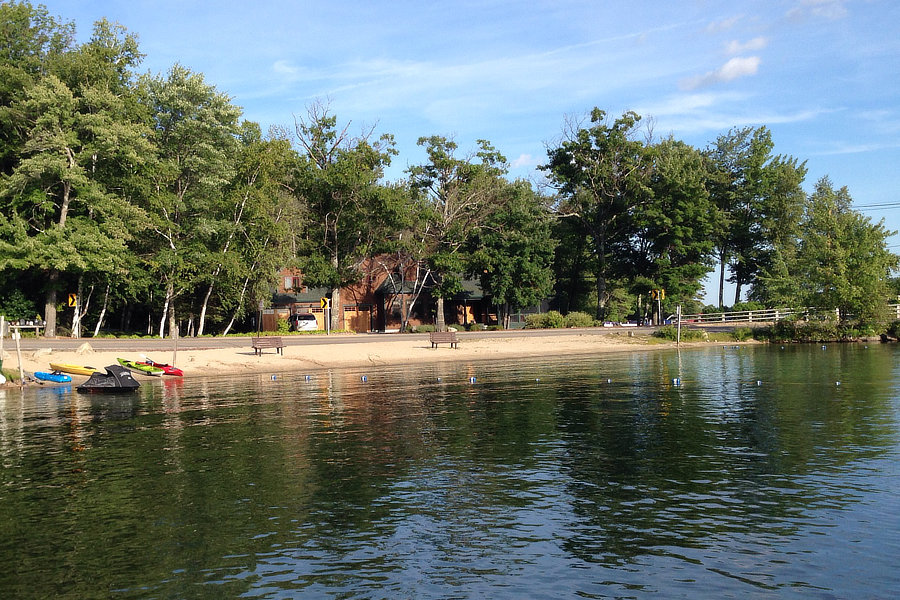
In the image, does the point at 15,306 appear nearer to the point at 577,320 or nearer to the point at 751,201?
the point at 577,320

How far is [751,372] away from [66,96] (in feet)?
163

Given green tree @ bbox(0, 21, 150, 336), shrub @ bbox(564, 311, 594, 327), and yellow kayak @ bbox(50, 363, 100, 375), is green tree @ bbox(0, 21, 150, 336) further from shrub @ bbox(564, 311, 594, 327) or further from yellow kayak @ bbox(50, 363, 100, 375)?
shrub @ bbox(564, 311, 594, 327)

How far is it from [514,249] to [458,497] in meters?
63.6

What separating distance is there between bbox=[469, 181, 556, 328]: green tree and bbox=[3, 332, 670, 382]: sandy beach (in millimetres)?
13595

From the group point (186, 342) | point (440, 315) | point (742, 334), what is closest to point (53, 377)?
point (186, 342)

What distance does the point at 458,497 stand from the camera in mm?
14852

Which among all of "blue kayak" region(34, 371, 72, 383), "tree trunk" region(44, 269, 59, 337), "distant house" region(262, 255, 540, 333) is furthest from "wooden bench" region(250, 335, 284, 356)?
"distant house" region(262, 255, 540, 333)

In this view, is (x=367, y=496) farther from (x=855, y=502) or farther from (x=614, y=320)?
(x=614, y=320)

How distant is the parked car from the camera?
75375 mm

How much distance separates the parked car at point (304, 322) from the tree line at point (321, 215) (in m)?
5.55

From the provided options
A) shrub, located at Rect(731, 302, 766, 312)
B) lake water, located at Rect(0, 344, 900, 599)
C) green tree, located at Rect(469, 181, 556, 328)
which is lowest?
lake water, located at Rect(0, 344, 900, 599)

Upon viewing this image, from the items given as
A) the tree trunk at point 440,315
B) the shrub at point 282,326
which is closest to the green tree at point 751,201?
the tree trunk at point 440,315

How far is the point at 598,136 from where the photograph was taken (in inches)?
3132

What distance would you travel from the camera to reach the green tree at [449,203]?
7488cm
